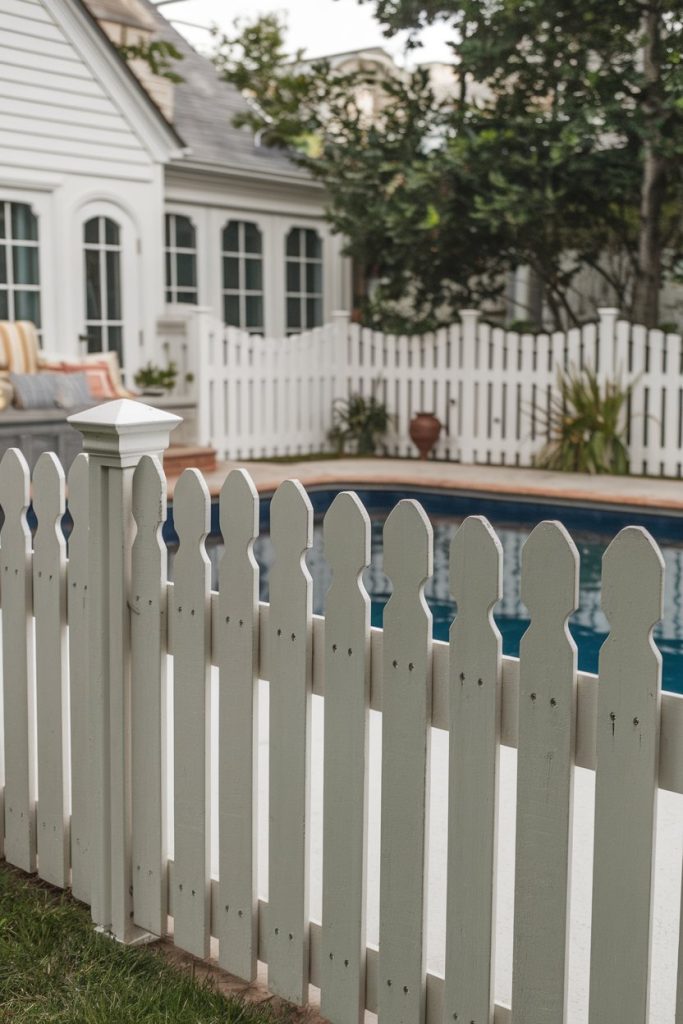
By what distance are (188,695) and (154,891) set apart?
0.44 meters

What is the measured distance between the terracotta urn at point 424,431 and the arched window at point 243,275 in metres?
2.64

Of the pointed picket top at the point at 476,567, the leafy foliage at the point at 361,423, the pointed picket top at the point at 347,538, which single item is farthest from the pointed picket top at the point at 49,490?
the leafy foliage at the point at 361,423

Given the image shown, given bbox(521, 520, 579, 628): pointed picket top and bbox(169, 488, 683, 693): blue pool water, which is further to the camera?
bbox(169, 488, 683, 693): blue pool water

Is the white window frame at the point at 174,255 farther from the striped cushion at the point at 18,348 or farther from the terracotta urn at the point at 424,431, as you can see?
the terracotta urn at the point at 424,431

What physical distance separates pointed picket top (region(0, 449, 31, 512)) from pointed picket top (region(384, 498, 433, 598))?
103cm

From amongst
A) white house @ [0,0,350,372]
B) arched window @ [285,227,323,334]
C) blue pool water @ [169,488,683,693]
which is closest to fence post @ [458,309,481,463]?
blue pool water @ [169,488,683,693]

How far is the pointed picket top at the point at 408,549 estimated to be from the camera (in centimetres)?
182

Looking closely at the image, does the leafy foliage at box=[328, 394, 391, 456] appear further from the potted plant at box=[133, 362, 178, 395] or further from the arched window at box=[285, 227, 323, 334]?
the arched window at box=[285, 227, 323, 334]

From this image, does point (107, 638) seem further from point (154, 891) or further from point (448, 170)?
point (448, 170)

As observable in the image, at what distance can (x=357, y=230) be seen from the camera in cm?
1174

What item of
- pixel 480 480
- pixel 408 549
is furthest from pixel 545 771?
pixel 480 480

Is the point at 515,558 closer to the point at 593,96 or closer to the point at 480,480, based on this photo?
the point at 480,480

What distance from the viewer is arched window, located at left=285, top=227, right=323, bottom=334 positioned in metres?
13.3

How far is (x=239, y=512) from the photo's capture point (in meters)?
2.12
